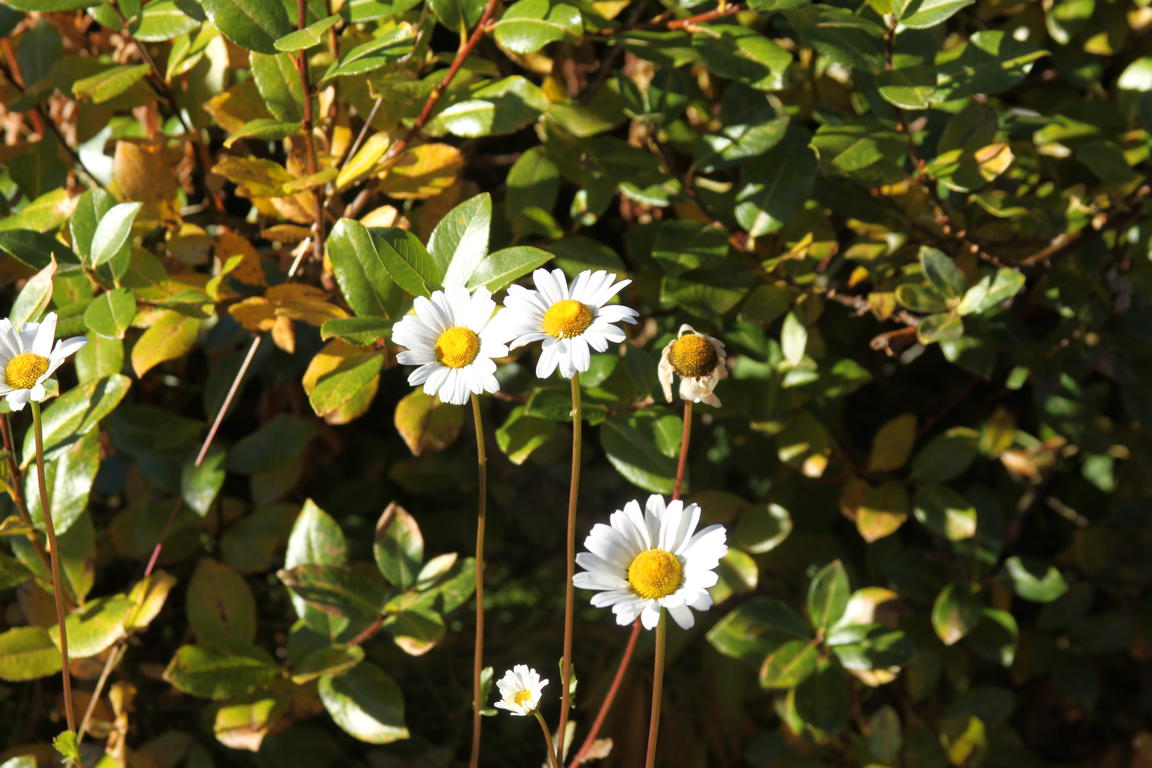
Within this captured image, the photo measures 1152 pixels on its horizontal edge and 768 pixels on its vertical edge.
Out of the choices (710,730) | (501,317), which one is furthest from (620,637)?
(501,317)

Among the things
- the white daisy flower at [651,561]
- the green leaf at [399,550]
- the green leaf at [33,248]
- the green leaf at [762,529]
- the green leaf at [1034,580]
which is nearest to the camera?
the white daisy flower at [651,561]

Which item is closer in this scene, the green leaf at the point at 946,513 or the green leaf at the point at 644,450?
the green leaf at the point at 644,450

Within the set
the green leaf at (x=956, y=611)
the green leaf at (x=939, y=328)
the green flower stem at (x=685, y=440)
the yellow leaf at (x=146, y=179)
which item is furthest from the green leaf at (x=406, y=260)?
the green leaf at (x=956, y=611)

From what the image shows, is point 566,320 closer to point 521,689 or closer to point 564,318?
point 564,318

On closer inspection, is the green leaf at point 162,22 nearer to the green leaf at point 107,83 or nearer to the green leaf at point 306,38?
the green leaf at point 107,83

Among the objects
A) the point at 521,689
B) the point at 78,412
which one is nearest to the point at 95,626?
the point at 78,412

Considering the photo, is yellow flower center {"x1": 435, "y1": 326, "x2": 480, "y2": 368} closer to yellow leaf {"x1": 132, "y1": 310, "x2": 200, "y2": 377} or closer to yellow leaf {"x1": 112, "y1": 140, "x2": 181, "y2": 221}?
yellow leaf {"x1": 132, "y1": 310, "x2": 200, "y2": 377}
